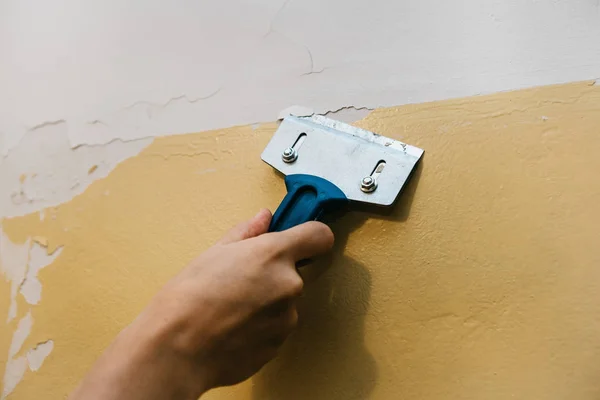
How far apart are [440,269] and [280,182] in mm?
236

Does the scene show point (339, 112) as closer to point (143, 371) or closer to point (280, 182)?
point (280, 182)

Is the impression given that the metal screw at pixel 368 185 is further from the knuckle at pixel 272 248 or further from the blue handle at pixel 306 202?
the knuckle at pixel 272 248

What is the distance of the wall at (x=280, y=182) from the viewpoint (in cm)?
56

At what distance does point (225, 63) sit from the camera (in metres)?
0.83

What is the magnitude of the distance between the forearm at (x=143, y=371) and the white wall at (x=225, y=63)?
0.37 meters

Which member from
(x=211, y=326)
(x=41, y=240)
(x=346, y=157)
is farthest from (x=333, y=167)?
(x=41, y=240)

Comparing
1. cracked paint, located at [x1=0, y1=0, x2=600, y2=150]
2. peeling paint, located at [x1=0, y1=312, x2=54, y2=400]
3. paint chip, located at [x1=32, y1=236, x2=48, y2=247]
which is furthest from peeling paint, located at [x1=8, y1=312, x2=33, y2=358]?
cracked paint, located at [x1=0, y1=0, x2=600, y2=150]

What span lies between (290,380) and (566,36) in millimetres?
548

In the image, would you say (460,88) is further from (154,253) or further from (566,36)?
(154,253)

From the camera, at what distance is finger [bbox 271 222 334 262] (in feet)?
1.80

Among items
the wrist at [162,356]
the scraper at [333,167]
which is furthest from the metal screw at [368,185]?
the wrist at [162,356]

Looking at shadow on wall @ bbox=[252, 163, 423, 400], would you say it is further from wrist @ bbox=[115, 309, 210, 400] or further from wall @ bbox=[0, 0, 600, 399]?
wrist @ bbox=[115, 309, 210, 400]

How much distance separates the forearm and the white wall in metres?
0.37

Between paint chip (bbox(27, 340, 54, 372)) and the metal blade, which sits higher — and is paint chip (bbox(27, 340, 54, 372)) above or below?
below
